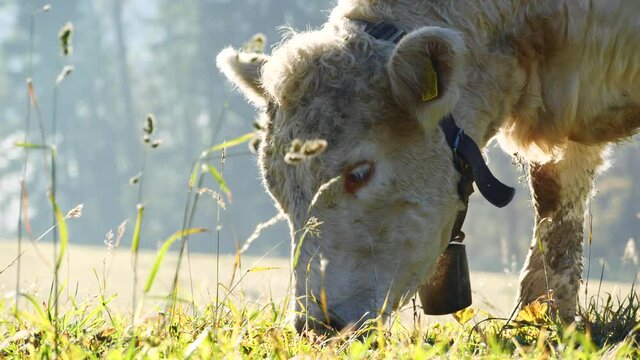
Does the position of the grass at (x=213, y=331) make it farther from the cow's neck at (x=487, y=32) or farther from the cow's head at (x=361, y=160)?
the cow's neck at (x=487, y=32)

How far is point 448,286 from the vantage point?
491 cm

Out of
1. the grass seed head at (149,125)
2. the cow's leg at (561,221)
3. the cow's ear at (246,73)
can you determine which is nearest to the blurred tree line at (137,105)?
the cow's leg at (561,221)

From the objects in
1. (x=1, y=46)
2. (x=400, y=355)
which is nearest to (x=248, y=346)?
(x=400, y=355)

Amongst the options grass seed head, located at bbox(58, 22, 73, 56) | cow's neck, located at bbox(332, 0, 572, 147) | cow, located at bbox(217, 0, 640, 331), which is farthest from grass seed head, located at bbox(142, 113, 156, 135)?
cow's neck, located at bbox(332, 0, 572, 147)

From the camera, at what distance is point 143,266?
20203mm

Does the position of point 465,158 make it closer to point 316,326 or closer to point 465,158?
point 465,158

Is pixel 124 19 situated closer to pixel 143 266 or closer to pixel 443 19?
pixel 143 266

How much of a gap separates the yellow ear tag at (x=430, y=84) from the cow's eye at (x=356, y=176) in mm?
379

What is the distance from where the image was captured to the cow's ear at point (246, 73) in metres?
4.82

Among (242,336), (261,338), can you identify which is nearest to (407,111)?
(261,338)

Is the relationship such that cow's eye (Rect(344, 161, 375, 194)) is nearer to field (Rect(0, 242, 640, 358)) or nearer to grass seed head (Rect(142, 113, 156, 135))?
field (Rect(0, 242, 640, 358))

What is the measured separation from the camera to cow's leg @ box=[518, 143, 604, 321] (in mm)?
5648

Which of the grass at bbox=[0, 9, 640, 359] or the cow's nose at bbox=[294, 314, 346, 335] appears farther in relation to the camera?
the cow's nose at bbox=[294, 314, 346, 335]

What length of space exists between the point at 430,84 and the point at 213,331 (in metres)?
1.62
